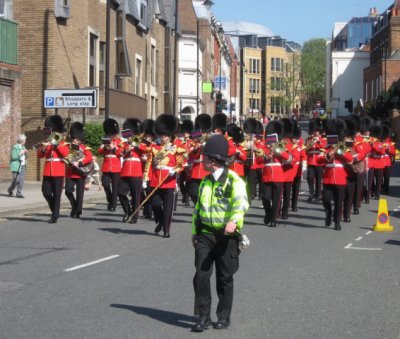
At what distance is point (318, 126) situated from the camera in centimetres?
2466

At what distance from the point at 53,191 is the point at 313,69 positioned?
124390mm

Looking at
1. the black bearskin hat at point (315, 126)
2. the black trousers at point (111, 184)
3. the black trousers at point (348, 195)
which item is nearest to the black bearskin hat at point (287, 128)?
the black trousers at point (348, 195)

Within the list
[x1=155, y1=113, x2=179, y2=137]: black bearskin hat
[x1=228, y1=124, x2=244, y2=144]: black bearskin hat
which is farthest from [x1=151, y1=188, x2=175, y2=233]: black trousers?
[x1=228, y1=124, x2=244, y2=144]: black bearskin hat

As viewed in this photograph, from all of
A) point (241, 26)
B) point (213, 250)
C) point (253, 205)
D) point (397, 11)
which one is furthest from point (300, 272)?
point (241, 26)

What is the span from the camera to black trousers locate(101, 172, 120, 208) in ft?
64.8

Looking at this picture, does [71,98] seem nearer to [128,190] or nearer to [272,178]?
[128,190]

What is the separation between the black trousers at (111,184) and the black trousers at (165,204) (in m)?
4.83

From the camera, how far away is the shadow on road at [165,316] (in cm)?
818

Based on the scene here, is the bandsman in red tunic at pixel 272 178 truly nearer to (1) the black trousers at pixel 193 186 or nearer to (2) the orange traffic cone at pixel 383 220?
(1) the black trousers at pixel 193 186

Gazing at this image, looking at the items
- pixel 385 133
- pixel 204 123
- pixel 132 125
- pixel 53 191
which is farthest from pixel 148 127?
pixel 385 133

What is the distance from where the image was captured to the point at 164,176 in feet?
49.1

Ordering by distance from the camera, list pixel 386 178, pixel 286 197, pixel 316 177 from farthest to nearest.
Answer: pixel 386 178 → pixel 316 177 → pixel 286 197

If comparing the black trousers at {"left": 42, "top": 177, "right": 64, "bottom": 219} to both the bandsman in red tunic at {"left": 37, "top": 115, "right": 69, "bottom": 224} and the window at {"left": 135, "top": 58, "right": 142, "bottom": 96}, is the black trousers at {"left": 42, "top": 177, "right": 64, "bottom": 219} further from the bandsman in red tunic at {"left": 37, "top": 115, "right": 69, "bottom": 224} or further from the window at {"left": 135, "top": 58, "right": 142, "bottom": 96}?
the window at {"left": 135, "top": 58, "right": 142, "bottom": 96}

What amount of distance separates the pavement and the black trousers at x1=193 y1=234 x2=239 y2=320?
12063 mm
